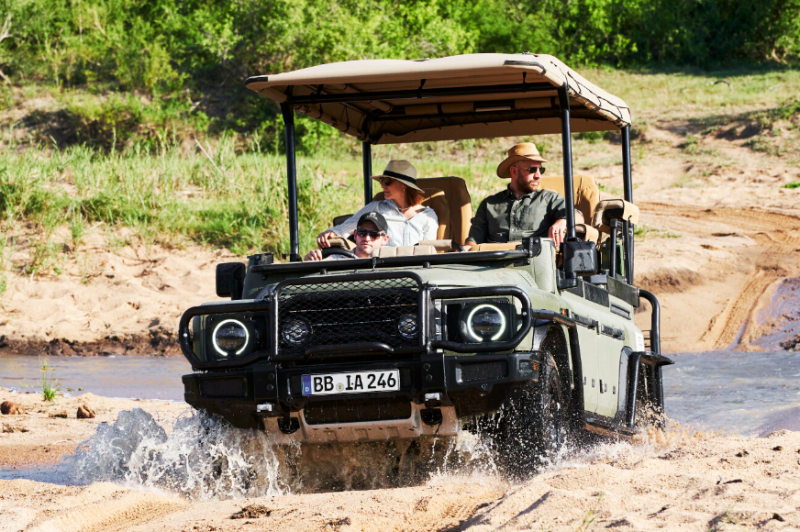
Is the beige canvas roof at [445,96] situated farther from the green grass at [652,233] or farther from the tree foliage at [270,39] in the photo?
the tree foliage at [270,39]

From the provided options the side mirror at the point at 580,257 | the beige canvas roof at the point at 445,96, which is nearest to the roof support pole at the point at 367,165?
the beige canvas roof at the point at 445,96

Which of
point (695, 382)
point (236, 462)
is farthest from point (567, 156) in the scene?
point (695, 382)

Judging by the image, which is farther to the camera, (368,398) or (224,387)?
(224,387)

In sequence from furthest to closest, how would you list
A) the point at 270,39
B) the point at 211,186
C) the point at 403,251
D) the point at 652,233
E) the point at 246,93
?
the point at 246,93, the point at 270,39, the point at 211,186, the point at 652,233, the point at 403,251

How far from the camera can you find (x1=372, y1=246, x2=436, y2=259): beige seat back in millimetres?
5422

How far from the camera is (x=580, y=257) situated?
5.31m

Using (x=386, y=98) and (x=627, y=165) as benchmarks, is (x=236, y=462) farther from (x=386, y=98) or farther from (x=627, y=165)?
(x=627, y=165)

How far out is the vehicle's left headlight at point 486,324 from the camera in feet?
15.3

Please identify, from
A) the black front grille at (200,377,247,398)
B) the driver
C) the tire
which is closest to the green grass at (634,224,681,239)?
the driver

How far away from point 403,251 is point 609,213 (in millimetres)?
1806

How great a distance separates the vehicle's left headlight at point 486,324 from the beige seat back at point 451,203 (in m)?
2.49

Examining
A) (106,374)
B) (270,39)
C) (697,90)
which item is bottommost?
(106,374)

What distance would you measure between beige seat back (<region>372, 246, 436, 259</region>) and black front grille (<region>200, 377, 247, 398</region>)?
106 cm

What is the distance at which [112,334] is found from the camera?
494 inches
